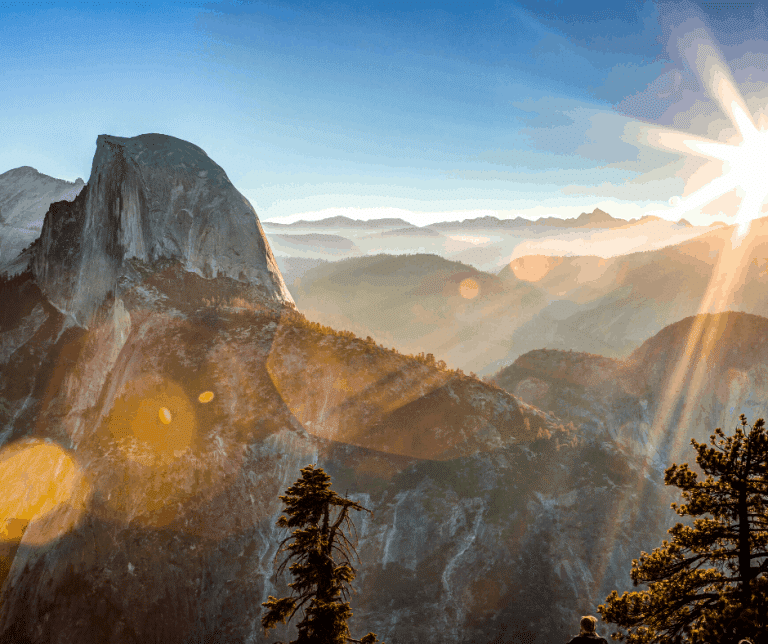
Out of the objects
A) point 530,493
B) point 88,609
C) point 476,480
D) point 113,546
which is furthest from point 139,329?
point 530,493

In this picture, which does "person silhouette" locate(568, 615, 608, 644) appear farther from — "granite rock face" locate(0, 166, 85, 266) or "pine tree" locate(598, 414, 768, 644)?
"granite rock face" locate(0, 166, 85, 266)

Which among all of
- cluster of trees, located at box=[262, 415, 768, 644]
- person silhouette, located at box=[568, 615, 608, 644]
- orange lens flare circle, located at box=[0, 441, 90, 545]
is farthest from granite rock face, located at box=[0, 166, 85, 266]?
person silhouette, located at box=[568, 615, 608, 644]

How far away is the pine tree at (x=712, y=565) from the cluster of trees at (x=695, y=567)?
2 centimetres

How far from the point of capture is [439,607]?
2875cm

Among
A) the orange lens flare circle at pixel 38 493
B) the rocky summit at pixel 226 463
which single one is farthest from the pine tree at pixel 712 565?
the orange lens flare circle at pixel 38 493

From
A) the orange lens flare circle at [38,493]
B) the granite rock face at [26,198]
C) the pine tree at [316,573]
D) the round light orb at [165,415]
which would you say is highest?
the granite rock face at [26,198]

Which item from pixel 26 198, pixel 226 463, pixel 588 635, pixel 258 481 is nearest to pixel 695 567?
pixel 588 635

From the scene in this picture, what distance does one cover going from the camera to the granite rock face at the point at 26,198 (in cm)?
6712

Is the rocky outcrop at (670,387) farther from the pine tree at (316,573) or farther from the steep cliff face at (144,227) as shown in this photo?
the pine tree at (316,573)

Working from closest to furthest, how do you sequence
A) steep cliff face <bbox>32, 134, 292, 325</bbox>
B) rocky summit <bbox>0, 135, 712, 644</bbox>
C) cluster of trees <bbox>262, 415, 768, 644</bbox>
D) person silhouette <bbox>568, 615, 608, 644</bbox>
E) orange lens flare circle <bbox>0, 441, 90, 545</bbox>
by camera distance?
cluster of trees <bbox>262, 415, 768, 644</bbox> < person silhouette <bbox>568, 615, 608, 644</bbox> < rocky summit <bbox>0, 135, 712, 644</bbox> < orange lens flare circle <bbox>0, 441, 90, 545</bbox> < steep cliff face <bbox>32, 134, 292, 325</bbox>

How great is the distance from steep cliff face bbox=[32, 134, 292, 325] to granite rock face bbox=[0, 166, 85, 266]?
1847 cm

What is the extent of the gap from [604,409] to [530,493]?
27596 mm

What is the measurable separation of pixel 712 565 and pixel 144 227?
2106 inches

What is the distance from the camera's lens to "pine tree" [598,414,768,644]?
874 cm
